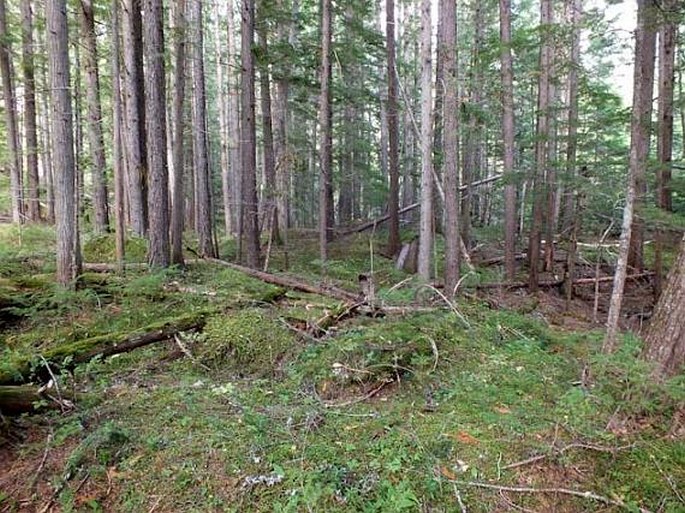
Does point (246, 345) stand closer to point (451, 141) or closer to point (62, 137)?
point (62, 137)

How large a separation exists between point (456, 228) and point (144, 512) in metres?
6.80

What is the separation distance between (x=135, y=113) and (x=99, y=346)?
7.85 meters

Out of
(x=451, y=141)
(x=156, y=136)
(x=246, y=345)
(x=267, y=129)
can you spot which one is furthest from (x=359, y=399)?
(x=267, y=129)

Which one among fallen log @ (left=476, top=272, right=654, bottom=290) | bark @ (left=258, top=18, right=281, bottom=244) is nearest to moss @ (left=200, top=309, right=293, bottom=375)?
fallen log @ (left=476, top=272, right=654, bottom=290)

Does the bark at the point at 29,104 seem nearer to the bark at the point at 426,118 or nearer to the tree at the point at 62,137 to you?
the tree at the point at 62,137

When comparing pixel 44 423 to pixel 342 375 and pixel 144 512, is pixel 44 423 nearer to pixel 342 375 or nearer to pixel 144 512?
pixel 144 512

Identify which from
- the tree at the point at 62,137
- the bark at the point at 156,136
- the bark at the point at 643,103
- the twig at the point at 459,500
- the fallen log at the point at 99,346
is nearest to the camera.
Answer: the twig at the point at 459,500

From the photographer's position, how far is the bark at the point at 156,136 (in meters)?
8.44

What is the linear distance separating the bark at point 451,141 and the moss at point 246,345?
3744mm

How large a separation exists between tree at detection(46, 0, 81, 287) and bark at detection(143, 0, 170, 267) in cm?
180

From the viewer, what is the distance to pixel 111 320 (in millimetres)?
6398

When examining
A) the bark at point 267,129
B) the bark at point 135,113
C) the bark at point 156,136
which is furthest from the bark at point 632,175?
the bark at point 135,113

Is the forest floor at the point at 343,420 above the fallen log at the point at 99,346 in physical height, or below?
below

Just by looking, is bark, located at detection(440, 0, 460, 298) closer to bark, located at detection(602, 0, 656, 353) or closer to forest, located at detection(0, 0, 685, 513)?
forest, located at detection(0, 0, 685, 513)
